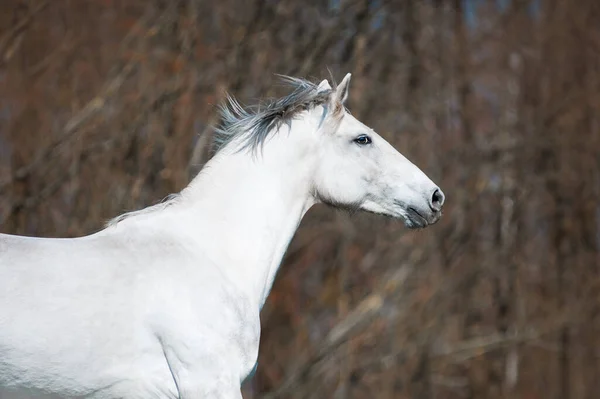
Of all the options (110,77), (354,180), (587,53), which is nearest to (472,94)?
(587,53)

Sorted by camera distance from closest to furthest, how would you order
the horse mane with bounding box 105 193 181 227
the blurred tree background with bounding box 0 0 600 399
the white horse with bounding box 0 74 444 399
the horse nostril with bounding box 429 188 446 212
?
the white horse with bounding box 0 74 444 399, the horse mane with bounding box 105 193 181 227, the horse nostril with bounding box 429 188 446 212, the blurred tree background with bounding box 0 0 600 399

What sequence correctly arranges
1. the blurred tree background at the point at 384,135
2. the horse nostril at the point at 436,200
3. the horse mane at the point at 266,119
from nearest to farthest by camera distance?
the horse mane at the point at 266,119
the horse nostril at the point at 436,200
the blurred tree background at the point at 384,135

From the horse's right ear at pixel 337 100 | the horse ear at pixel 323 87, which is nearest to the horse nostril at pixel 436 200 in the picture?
the horse's right ear at pixel 337 100

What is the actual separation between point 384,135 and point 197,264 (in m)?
7.76

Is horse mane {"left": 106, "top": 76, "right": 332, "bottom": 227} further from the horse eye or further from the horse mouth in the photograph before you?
the horse mouth

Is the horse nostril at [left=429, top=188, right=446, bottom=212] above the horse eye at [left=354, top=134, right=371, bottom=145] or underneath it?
underneath

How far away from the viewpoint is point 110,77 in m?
9.69

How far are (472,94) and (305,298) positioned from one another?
5.79 metres

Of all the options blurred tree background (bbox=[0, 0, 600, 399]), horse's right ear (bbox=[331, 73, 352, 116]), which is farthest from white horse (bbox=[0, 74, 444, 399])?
blurred tree background (bbox=[0, 0, 600, 399])

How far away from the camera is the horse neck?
429 cm

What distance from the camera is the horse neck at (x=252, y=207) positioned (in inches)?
169

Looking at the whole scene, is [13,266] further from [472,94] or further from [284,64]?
[472,94]

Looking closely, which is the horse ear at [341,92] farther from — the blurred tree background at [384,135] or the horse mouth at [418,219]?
the blurred tree background at [384,135]

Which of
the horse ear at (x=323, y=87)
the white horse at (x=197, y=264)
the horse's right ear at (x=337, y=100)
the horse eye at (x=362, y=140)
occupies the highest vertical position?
the horse ear at (x=323, y=87)
